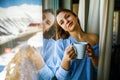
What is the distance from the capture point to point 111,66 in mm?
1306

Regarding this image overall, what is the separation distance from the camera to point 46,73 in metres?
1.33

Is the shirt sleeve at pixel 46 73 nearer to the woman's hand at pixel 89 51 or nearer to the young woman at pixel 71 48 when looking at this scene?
the young woman at pixel 71 48

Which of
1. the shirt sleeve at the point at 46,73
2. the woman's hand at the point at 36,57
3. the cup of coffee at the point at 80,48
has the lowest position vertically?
the shirt sleeve at the point at 46,73

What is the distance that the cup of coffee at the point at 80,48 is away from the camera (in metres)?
1.27

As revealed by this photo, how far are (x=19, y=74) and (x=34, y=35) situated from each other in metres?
0.25

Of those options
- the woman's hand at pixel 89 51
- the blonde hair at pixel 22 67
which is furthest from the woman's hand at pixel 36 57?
the woman's hand at pixel 89 51

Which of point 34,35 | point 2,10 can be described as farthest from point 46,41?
point 2,10

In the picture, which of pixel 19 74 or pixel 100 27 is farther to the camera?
pixel 19 74

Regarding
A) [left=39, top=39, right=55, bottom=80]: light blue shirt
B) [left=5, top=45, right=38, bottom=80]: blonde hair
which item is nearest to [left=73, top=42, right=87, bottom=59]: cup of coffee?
[left=39, top=39, right=55, bottom=80]: light blue shirt

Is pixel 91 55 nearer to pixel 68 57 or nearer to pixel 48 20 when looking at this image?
pixel 68 57

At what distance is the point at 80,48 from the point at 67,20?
169 mm

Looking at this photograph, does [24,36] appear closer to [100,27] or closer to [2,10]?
[2,10]

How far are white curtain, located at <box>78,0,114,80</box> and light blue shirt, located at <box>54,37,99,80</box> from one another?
0.05 m

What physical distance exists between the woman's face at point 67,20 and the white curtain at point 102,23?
44mm
